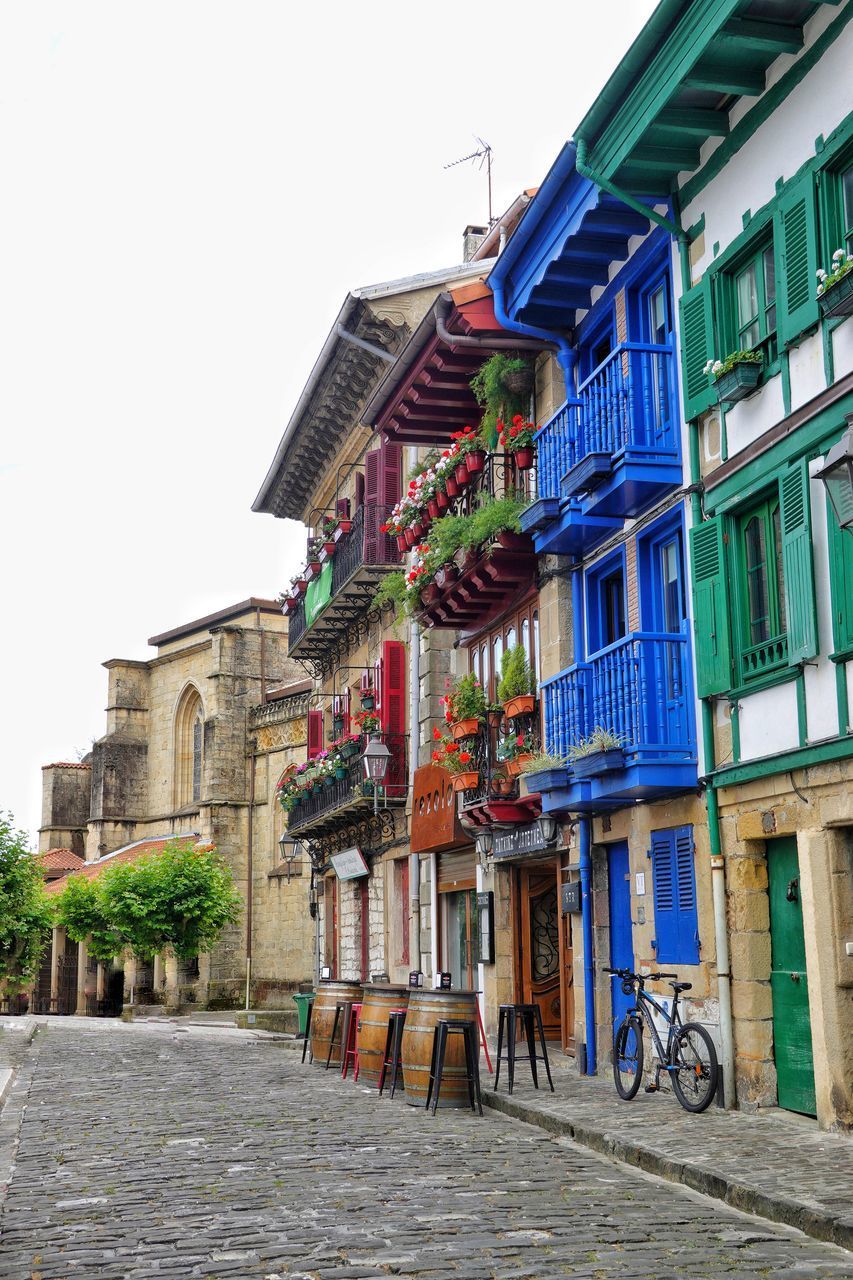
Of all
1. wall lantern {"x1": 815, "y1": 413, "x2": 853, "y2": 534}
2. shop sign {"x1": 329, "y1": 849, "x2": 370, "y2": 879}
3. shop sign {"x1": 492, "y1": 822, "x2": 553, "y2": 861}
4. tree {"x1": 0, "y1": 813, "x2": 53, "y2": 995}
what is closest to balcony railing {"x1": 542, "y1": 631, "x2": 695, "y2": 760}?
shop sign {"x1": 492, "y1": 822, "x2": 553, "y2": 861}

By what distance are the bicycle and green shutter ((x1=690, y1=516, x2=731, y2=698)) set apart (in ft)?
8.07

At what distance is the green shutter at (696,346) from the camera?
12.9 m

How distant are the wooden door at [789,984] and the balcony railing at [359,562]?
13686 millimetres

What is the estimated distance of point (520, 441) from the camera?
17.3 meters

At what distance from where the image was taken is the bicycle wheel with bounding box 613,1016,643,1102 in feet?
41.5

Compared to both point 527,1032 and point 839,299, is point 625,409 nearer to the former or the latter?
point 839,299

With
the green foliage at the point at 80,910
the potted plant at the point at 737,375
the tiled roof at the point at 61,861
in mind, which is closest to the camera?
the potted plant at the point at 737,375

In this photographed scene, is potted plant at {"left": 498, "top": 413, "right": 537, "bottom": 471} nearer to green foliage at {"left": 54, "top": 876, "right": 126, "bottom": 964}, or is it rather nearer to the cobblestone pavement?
the cobblestone pavement

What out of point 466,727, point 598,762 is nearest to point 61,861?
point 466,727

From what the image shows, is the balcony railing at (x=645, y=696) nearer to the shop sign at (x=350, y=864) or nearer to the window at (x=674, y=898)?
the window at (x=674, y=898)

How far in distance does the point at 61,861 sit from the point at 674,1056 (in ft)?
158

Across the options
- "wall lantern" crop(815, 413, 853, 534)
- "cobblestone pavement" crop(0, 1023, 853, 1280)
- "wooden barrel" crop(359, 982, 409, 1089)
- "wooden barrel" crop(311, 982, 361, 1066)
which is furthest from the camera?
"wooden barrel" crop(311, 982, 361, 1066)

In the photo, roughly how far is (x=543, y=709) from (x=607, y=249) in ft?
15.7

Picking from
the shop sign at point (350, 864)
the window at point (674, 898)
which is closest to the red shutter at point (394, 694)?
the shop sign at point (350, 864)
